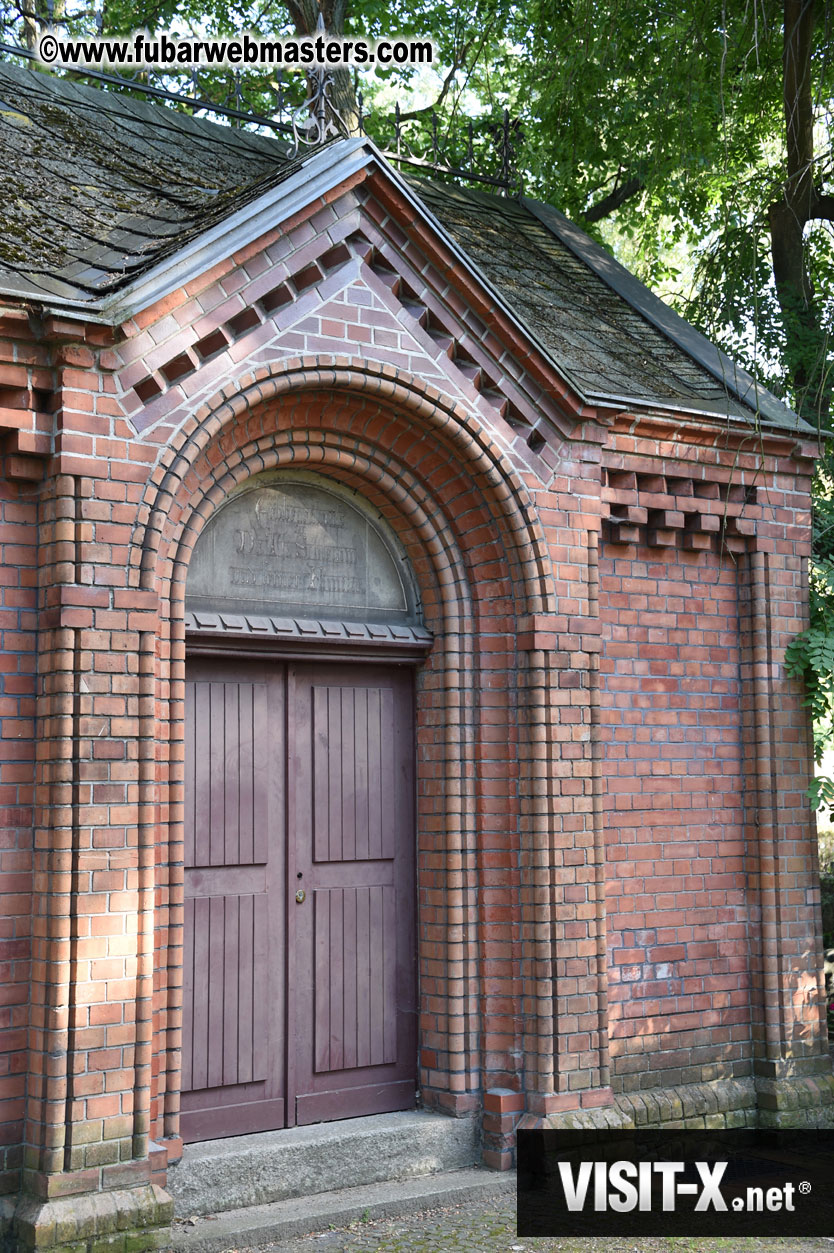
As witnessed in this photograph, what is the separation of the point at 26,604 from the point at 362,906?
249cm

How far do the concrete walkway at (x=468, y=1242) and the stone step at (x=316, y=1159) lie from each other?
28 cm

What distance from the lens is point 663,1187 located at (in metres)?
6.44

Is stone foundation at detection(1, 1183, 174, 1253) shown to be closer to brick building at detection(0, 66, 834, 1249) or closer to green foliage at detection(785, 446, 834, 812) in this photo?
brick building at detection(0, 66, 834, 1249)

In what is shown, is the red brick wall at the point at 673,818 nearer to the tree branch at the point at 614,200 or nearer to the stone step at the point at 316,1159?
the stone step at the point at 316,1159

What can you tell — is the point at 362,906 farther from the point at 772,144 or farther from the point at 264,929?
the point at 772,144

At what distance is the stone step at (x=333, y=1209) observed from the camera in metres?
5.18

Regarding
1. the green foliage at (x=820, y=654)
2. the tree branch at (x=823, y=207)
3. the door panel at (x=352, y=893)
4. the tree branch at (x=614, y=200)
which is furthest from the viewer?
the tree branch at (x=614, y=200)

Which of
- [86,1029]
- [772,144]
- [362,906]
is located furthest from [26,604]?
[772,144]

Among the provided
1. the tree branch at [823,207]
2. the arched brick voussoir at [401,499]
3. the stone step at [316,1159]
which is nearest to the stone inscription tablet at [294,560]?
the arched brick voussoir at [401,499]

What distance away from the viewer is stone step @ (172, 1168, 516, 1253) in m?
5.18

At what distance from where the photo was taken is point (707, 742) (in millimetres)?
7520

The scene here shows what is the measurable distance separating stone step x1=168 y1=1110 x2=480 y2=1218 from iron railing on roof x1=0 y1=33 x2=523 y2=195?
5.00m

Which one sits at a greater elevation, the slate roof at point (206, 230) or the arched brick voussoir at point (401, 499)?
the slate roof at point (206, 230)

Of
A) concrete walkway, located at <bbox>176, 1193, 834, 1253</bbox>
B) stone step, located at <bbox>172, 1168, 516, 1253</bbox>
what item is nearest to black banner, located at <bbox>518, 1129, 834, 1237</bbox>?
concrete walkway, located at <bbox>176, 1193, 834, 1253</bbox>
